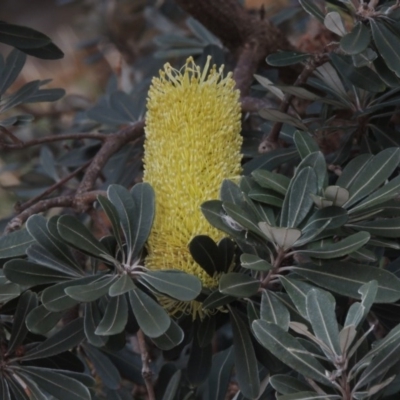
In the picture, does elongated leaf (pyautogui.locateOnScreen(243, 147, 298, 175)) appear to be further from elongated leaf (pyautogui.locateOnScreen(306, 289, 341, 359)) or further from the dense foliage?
elongated leaf (pyautogui.locateOnScreen(306, 289, 341, 359))

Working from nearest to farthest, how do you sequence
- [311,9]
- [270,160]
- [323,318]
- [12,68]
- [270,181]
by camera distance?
[323,318] < [270,181] < [311,9] < [270,160] < [12,68]

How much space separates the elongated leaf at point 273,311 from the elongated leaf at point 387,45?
259 millimetres

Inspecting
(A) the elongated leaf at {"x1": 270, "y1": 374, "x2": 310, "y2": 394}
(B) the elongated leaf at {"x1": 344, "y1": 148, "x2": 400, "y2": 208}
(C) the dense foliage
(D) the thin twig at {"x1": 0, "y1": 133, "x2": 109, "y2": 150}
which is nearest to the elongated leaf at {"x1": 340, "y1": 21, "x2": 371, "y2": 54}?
(C) the dense foliage

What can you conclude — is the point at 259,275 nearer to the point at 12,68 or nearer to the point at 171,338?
the point at 171,338

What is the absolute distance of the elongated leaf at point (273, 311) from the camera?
629 millimetres

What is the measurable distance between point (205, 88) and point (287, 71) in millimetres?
507

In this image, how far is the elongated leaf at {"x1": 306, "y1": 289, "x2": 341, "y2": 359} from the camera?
0.57 metres

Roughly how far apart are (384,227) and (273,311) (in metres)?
0.13

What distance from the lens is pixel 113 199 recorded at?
70cm

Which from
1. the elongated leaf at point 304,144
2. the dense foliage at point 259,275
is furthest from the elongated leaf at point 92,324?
the elongated leaf at point 304,144

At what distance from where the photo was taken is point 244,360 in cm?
69

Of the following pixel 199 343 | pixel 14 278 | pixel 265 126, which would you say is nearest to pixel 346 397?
pixel 199 343

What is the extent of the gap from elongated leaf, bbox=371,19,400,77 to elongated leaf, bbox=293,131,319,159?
108 millimetres

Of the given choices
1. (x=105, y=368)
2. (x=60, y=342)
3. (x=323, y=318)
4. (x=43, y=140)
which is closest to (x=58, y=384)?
(x=60, y=342)
